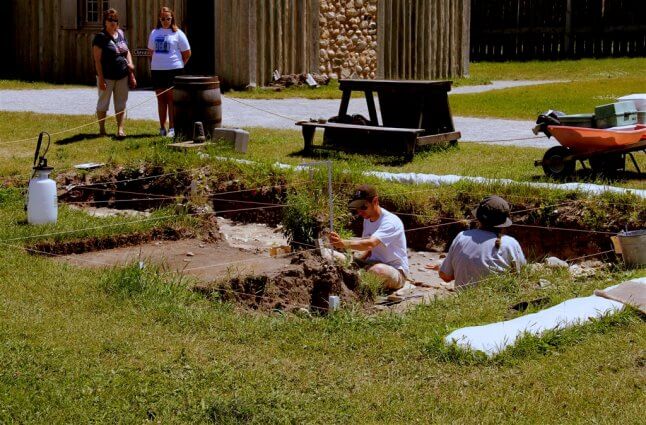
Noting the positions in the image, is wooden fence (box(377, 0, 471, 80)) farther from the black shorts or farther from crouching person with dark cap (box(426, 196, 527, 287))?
crouching person with dark cap (box(426, 196, 527, 287))

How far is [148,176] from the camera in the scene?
13.8m

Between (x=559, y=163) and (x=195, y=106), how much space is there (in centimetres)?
530

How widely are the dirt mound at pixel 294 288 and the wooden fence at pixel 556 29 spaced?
2475 cm

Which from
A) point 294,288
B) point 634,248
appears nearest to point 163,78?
point 294,288

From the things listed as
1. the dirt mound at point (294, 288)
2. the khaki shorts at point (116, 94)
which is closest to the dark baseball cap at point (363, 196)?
the dirt mound at point (294, 288)

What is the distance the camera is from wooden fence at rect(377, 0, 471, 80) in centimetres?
2622

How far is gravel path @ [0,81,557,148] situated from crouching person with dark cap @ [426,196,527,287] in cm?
635

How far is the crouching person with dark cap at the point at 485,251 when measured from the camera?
9047mm

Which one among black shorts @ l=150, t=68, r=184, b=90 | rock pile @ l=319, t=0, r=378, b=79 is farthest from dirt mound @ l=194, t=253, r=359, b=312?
rock pile @ l=319, t=0, r=378, b=79

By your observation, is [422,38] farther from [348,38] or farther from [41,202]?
[41,202]

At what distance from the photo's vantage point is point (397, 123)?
15.8 metres

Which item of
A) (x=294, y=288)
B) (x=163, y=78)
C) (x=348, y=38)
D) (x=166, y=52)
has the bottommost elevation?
(x=294, y=288)

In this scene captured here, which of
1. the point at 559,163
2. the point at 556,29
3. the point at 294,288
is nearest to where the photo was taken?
the point at 294,288

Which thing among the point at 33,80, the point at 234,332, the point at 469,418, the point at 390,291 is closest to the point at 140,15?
the point at 33,80
